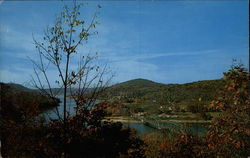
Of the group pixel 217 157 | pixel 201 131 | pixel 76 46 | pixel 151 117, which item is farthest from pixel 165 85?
pixel 76 46

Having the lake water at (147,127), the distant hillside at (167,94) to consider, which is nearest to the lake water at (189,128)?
the lake water at (147,127)

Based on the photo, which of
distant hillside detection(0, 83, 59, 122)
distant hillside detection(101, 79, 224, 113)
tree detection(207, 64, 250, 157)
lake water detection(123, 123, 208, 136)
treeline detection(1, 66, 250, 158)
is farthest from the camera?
distant hillside detection(101, 79, 224, 113)

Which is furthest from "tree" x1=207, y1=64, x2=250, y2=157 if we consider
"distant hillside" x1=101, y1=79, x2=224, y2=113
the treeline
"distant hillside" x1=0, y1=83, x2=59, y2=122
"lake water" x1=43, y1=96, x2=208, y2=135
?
"distant hillside" x1=0, y1=83, x2=59, y2=122

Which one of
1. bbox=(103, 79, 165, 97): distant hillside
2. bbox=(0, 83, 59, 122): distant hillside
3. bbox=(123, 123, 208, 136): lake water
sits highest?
bbox=(103, 79, 165, 97): distant hillside

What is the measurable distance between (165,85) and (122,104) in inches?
76.3

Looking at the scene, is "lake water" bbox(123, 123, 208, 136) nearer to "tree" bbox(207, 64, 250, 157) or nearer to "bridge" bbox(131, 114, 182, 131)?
"bridge" bbox(131, 114, 182, 131)

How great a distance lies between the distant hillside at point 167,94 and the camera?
4.80 metres

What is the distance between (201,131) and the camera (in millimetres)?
4781

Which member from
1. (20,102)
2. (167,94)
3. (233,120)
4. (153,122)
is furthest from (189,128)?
(20,102)

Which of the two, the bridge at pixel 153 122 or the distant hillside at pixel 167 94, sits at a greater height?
the distant hillside at pixel 167 94

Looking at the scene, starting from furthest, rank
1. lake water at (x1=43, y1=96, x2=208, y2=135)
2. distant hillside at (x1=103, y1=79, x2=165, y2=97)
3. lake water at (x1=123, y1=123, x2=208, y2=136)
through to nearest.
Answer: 1. lake water at (x1=123, y1=123, x2=208, y2=136)
2. distant hillside at (x1=103, y1=79, x2=165, y2=97)
3. lake water at (x1=43, y1=96, x2=208, y2=135)

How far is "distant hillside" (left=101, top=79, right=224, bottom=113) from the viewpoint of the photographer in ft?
15.7

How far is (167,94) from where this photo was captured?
5.91 m

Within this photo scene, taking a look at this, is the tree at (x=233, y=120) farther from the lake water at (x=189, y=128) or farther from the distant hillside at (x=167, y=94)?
the distant hillside at (x=167, y=94)
